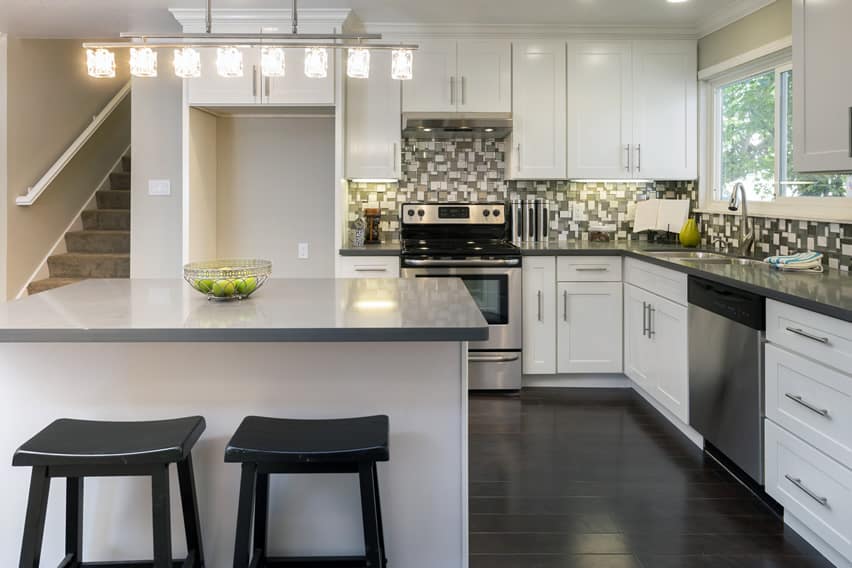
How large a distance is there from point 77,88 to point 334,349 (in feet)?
16.2

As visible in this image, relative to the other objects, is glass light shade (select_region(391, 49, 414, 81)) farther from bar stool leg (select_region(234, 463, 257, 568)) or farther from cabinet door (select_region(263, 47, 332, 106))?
cabinet door (select_region(263, 47, 332, 106))

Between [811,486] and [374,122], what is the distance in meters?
3.31

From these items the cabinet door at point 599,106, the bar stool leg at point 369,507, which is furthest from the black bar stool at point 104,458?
the cabinet door at point 599,106

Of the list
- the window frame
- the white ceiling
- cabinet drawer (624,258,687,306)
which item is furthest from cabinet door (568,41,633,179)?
cabinet drawer (624,258,687,306)

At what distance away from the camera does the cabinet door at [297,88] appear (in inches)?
174

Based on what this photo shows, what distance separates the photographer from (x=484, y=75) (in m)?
4.73

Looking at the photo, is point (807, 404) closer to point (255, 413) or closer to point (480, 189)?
point (255, 413)

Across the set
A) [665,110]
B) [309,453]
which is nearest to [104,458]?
[309,453]

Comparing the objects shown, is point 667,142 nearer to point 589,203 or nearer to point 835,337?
point 589,203

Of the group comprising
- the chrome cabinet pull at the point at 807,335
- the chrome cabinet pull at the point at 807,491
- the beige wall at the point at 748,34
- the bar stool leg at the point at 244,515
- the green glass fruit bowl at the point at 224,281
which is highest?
the beige wall at the point at 748,34

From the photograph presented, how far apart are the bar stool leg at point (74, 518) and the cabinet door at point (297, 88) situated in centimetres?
291

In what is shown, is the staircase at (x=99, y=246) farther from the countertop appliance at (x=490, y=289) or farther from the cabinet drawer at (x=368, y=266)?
the countertop appliance at (x=490, y=289)

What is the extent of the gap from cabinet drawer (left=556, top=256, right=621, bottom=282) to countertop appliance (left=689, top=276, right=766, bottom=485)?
112cm

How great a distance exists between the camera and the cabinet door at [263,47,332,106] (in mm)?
4422
